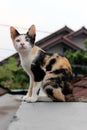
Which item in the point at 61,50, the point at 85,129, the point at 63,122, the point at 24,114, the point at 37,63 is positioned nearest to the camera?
the point at 85,129

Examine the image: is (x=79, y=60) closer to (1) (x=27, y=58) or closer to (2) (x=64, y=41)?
(2) (x=64, y=41)

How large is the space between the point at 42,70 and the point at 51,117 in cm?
66

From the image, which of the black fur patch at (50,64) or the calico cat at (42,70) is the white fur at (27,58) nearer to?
the calico cat at (42,70)

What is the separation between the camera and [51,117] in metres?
2.26

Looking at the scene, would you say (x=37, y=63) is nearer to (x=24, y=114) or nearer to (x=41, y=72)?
(x=41, y=72)

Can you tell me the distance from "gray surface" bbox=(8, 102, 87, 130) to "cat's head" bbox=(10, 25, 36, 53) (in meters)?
0.43

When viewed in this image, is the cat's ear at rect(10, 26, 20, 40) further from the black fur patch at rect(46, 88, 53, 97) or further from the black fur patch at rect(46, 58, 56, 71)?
the black fur patch at rect(46, 88, 53, 97)

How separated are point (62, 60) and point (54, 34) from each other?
16113mm

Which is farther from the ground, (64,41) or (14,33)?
(64,41)

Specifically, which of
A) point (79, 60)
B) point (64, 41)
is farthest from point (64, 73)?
point (64, 41)

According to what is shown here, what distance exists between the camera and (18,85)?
1170cm

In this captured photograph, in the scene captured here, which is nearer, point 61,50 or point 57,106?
point 57,106

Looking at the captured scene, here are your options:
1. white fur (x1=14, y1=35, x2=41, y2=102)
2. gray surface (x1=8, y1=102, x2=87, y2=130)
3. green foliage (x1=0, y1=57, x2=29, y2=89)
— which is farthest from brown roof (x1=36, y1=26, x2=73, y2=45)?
gray surface (x1=8, y1=102, x2=87, y2=130)

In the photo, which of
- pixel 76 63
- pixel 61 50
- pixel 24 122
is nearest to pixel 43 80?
pixel 24 122
